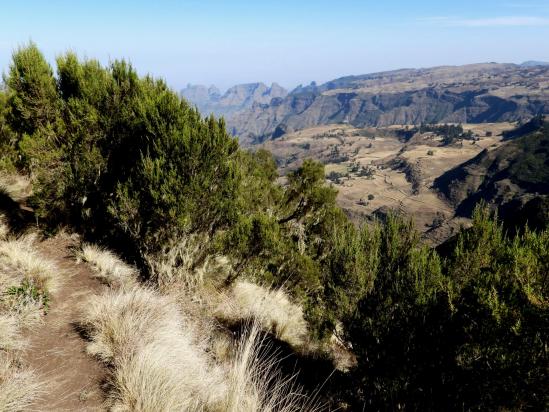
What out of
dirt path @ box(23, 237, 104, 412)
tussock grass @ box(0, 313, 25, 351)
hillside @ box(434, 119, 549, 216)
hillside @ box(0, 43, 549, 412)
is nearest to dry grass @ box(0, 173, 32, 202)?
hillside @ box(0, 43, 549, 412)

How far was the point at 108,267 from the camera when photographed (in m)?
10.6

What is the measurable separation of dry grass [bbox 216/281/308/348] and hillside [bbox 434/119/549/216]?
550ft

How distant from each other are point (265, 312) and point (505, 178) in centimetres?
19499

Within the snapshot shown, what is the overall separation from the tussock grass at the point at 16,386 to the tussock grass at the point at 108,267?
407 centimetres

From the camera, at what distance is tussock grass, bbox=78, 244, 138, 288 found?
1009 cm

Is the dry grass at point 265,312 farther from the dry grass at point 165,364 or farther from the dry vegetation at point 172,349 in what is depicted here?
the dry grass at point 165,364

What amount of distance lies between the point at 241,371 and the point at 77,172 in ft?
32.3

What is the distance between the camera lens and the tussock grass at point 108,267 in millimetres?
10086

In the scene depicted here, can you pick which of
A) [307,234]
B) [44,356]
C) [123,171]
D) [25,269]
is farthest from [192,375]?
[307,234]

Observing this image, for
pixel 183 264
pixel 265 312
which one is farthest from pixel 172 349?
pixel 265 312

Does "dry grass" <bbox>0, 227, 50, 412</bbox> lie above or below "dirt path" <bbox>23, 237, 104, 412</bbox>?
above

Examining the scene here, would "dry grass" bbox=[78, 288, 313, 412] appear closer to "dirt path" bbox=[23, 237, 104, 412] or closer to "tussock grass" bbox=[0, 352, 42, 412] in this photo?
"dirt path" bbox=[23, 237, 104, 412]

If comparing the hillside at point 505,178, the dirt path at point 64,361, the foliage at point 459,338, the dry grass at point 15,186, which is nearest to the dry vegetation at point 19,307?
the dirt path at point 64,361

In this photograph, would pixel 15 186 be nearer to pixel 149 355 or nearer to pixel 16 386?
pixel 16 386
